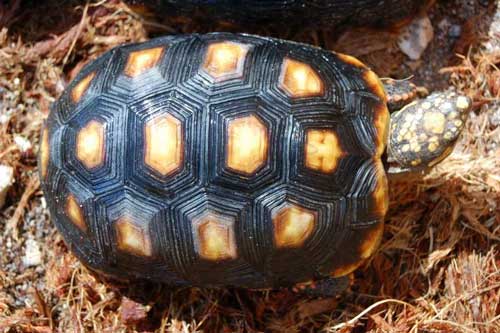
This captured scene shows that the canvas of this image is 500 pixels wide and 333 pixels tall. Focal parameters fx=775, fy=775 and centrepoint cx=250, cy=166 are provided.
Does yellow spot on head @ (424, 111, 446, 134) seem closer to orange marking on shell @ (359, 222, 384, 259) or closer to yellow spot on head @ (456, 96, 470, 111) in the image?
yellow spot on head @ (456, 96, 470, 111)

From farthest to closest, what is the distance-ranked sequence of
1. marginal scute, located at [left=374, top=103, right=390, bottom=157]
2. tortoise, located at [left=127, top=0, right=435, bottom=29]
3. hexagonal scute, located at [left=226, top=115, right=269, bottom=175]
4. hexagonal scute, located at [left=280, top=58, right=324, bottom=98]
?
tortoise, located at [left=127, top=0, right=435, bottom=29], marginal scute, located at [left=374, top=103, right=390, bottom=157], hexagonal scute, located at [left=280, top=58, right=324, bottom=98], hexagonal scute, located at [left=226, top=115, right=269, bottom=175]

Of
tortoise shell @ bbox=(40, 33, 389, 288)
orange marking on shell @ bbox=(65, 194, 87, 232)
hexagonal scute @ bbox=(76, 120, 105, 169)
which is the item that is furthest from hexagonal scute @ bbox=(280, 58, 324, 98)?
orange marking on shell @ bbox=(65, 194, 87, 232)

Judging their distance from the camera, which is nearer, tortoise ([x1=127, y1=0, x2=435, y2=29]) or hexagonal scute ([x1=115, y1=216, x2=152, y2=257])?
hexagonal scute ([x1=115, y1=216, x2=152, y2=257])

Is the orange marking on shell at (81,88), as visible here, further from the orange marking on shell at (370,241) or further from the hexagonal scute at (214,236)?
the orange marking on shell at (370,241)

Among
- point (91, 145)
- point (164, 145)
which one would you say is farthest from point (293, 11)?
point (91, 145)

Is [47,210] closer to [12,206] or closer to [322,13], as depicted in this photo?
[12,206]

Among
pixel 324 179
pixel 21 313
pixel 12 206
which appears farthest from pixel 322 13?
pixel 21 313
